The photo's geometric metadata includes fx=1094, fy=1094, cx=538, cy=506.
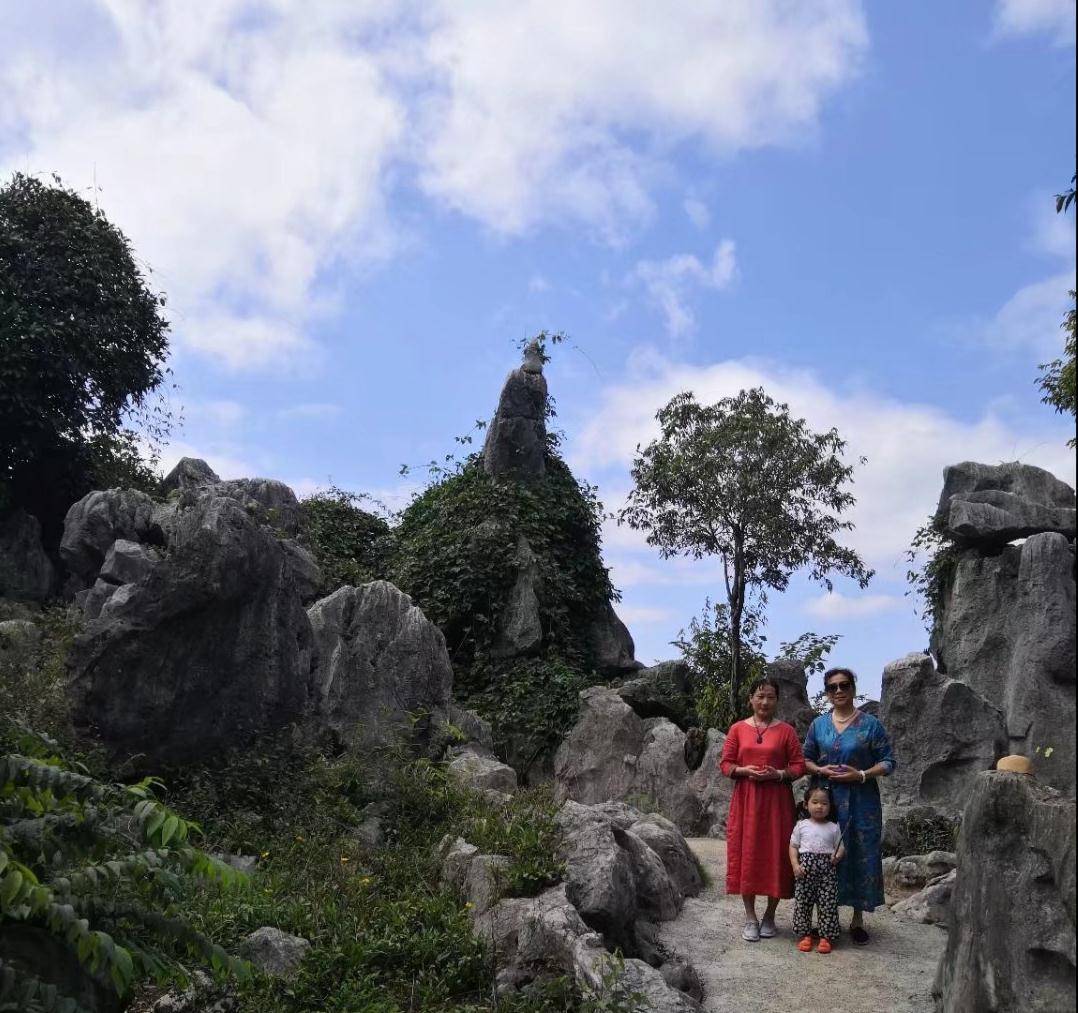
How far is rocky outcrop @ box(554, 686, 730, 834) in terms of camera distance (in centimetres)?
1447

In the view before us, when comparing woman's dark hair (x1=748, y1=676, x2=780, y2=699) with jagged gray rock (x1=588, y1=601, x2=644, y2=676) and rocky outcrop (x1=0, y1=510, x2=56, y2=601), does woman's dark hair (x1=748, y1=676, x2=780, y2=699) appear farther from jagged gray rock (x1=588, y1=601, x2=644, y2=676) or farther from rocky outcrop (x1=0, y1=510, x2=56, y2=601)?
rocky outcrop (x1=0, y1=510, x2=56, y2=601)

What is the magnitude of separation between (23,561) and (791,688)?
14.0m

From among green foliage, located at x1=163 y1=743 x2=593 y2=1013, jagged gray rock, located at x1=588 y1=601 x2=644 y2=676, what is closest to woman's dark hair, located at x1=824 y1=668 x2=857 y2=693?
green foliage, located at x1=163 y1=743 x2=593 y2=1013

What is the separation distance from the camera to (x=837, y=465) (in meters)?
19.9

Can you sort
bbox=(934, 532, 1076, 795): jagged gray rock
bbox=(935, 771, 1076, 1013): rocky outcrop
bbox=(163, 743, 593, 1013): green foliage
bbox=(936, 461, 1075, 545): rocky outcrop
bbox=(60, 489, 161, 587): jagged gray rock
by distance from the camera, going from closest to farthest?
bbox=(935, 771, 1076, 1013): rocky outcrop → bbox=(163, 743, 593, 1013): green foliage → bbox=(934, 532, 1076, 795): jagged gray rock → bbox=(936, 461, 1075, 545): rocky outcrop → bbox=(60, 489, 161, 587): jagged gray rock

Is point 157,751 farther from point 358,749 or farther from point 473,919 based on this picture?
point 473,919

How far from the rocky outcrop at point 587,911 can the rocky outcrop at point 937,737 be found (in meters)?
4.53

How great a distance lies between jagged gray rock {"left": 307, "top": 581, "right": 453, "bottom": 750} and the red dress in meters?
4.70

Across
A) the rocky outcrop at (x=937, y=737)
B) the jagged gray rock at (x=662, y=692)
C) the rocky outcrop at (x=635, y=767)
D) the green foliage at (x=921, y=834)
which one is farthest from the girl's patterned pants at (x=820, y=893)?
the jagged gray rock at (x=662, y=692)

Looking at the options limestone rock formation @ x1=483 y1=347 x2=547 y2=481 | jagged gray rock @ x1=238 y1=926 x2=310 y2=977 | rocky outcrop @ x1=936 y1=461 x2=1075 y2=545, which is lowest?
jagged gray rock @ x1=238 y1=926 x2=310 y2=977

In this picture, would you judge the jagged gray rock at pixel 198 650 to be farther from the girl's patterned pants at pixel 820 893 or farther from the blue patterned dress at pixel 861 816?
the blue patterned dress at pixel 861 816

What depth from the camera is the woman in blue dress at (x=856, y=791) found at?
27.2 ft

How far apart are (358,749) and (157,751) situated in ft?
6.92

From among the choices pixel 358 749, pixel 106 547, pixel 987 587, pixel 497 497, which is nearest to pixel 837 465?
pixel 987 587
